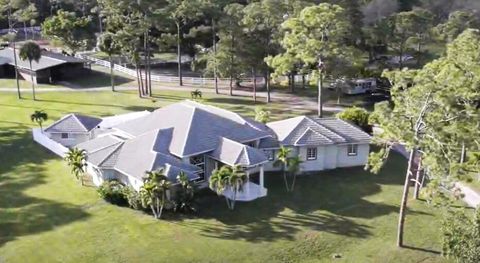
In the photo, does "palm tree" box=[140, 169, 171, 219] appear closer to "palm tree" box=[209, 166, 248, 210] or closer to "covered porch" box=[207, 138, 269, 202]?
"palm tree" box=[209, 166, 248, 210]

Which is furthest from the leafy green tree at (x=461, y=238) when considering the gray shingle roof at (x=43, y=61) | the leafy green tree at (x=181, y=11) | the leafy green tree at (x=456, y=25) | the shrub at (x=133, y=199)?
the gray shingle roof at (x=43, y=61)

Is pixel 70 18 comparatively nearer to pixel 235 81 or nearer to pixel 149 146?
pixel 235 81

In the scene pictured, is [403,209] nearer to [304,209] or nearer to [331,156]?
[304,209]

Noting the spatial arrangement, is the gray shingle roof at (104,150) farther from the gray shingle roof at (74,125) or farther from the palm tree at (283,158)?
the palm tree at (283,158)

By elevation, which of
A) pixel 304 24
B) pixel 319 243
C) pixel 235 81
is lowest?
pixel 319 243

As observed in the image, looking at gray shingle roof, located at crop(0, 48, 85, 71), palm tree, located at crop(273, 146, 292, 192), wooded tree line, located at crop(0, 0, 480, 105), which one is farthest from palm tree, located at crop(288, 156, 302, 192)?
→ gray shingle roof, located at crop(0, 48, 85, 71)

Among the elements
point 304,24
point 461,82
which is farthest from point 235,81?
point 461,82
